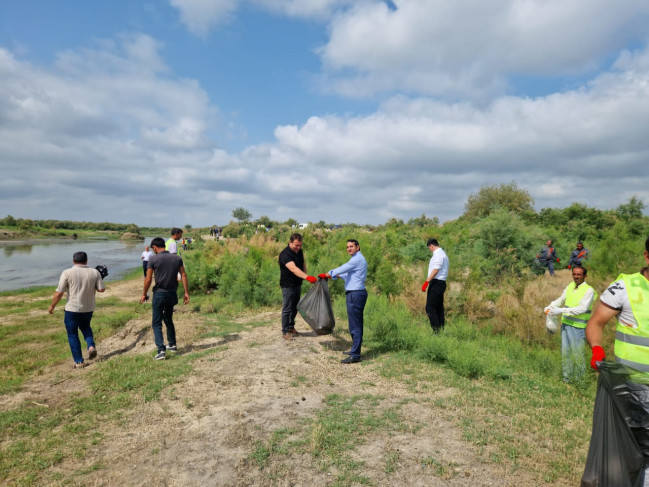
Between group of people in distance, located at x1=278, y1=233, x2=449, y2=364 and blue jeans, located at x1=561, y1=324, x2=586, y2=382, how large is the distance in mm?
2289

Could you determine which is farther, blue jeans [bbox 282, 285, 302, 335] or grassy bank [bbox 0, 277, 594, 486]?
blue jeans [bbox 282, 285, 302, 335]

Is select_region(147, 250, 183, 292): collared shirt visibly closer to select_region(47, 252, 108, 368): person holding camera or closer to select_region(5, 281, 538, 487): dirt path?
select_region(47, 252, 108, 368): person holding camera

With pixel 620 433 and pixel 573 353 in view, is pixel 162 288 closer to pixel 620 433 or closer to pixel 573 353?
pixel 620 433

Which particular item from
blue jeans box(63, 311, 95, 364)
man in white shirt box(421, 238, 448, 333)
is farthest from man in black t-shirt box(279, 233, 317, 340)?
blue jeans box(63, 311, 95, 364)

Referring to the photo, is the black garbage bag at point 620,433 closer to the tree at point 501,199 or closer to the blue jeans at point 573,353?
the blue jeans at point 573,353

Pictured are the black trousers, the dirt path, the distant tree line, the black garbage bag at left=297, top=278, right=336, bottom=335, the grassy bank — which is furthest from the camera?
the distant tree line

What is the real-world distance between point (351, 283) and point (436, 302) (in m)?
2.36

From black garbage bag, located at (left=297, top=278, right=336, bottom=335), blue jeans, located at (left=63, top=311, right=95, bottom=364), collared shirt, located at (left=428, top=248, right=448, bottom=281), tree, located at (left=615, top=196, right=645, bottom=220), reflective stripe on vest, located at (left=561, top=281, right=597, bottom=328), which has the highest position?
tree, located at (left=615, top=196, right=645, bottom=220)

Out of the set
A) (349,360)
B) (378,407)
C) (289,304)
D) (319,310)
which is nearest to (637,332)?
(378,407)

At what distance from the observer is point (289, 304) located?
269 inches

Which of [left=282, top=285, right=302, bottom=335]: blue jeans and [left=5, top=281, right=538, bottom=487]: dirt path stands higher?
[left=282, top=285, right=302, bottom=335]: blue jeans

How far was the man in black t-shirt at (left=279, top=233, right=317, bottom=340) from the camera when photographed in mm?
6504

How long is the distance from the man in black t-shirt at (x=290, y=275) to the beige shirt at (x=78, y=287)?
315 centimetres

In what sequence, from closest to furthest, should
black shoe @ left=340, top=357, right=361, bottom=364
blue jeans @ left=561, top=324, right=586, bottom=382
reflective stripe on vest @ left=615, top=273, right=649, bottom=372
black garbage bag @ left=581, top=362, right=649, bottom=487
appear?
1. black garbage bag @ left=581, top=362, right=649, bottom=487
2. reflective stripe on vest @ left=615, top=273, right=649, bottom=372
3. blue jeans @ left=561, top=324, right=586, bottom=382
4. black shoe @ left=340, top=357, right=361, bottom=364
